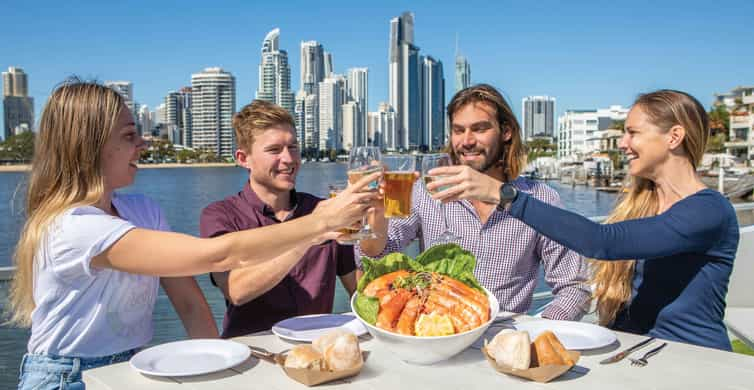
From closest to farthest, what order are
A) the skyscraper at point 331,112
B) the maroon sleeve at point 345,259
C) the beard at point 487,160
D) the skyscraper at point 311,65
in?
the beard at point 487,160, the maroon sleeve at point 345,259, the skyscraper at point 331,112, the skyscraper at point 311,65

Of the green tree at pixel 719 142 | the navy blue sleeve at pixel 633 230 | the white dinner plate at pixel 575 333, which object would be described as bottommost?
the white dinner plate at pixel 575 333

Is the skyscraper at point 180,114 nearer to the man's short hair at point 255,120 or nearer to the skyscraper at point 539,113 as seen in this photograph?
the skyscraper at point 539,113

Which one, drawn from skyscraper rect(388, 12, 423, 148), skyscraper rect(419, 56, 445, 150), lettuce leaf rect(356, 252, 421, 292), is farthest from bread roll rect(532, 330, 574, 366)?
skyscraper rect(419, 56, 445, 150)

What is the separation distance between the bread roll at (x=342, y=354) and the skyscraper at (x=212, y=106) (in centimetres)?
11459

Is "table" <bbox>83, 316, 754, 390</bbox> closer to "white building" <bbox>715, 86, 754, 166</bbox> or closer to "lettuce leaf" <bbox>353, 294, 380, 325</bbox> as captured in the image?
"lettuce leaf" <bbox>353, 294, 380, 325</bbox>

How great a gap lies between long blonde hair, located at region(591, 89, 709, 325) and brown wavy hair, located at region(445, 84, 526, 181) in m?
0.55

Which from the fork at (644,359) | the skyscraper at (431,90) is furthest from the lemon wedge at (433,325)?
the skyscraper at (431,90)

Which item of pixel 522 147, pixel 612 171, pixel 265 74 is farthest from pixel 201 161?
pixel 522 147

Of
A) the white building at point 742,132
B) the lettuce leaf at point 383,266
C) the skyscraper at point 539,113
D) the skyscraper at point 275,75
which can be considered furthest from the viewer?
the skyscraper at point 539,113

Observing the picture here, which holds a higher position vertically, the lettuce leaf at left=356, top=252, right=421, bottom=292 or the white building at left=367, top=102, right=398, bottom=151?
the white building at left=367, top=102, right=398, bottom=151

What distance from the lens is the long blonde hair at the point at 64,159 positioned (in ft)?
→ 6.45

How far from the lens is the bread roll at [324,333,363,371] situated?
150cm

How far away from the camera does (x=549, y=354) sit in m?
1.52

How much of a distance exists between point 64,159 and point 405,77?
160 m
